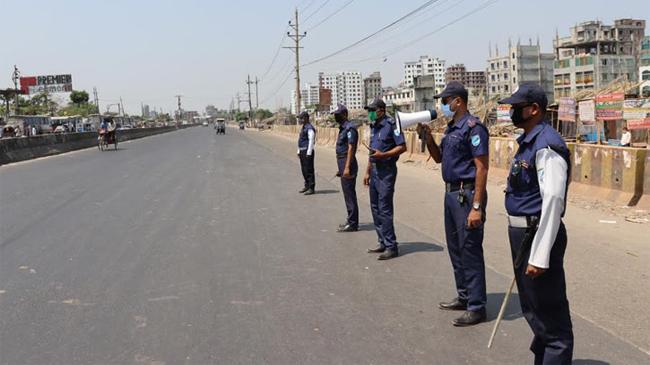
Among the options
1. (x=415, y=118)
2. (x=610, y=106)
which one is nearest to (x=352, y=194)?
(x=415, y=118)

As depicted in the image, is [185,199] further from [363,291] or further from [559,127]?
[559,127]

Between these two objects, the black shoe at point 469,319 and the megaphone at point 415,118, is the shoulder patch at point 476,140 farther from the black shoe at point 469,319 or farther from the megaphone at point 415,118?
the black shoe at point 469,319

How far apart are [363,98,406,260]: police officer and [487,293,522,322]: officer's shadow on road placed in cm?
154

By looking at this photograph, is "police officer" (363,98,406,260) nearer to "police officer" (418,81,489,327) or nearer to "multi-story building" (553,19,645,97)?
"police officer" (418,81,489,327)

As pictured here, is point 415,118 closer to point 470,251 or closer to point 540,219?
point 470,251

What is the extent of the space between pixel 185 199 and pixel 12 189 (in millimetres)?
4738

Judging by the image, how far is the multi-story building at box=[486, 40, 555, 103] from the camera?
108194 millimetres

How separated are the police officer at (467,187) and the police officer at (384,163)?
1.68 m

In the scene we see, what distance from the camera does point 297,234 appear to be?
8.00m

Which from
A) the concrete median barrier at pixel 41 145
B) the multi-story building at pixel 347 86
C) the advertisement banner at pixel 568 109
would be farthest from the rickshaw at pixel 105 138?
the multi-story building at pixel 347 86

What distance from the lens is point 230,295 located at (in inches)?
205

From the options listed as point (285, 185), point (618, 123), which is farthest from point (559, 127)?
point (285, 185)

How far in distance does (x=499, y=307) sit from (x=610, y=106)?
9.71m

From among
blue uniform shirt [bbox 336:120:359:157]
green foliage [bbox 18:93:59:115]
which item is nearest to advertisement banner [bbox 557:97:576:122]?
blue uniform shirt [bbox 336:120:359:157]
